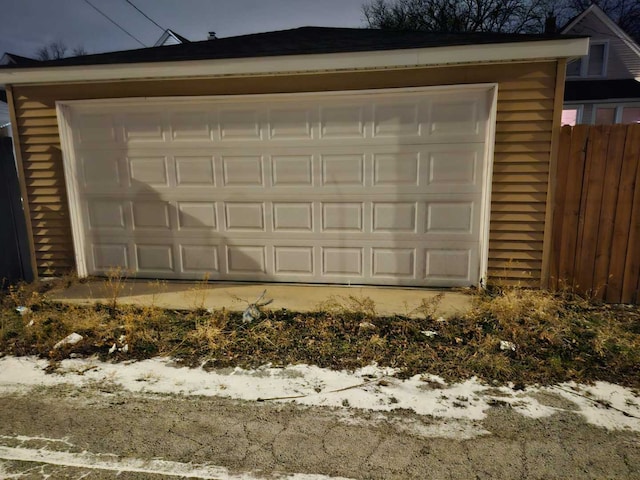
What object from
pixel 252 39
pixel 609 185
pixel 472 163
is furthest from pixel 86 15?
pixel 609 185

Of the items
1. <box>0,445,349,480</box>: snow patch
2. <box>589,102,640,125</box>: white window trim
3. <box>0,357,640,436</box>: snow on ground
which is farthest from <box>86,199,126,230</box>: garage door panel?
<box>589,102,640,125</box>: white window trim

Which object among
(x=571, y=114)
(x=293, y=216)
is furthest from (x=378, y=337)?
(x=571, y=114)

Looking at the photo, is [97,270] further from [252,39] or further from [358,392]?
[358,392]

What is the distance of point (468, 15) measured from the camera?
22.6 m

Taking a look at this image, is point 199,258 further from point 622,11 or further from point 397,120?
point 622,11

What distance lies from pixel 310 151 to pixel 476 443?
3.77 m

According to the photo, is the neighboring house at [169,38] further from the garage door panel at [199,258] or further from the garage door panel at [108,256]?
the garage door panel at [199,258]

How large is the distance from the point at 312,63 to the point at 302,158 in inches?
43.7

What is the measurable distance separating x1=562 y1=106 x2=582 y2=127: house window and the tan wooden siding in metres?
14.3

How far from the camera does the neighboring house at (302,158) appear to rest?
4.93 m

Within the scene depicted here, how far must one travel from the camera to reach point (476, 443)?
2686 millimetres

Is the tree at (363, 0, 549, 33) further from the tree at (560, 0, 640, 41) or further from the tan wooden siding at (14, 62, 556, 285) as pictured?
the tan wooden siding at (14, 62, 556, 285)

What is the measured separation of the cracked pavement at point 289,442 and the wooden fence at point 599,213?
2.61 meters

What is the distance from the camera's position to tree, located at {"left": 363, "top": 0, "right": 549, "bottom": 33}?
73.0 ft
